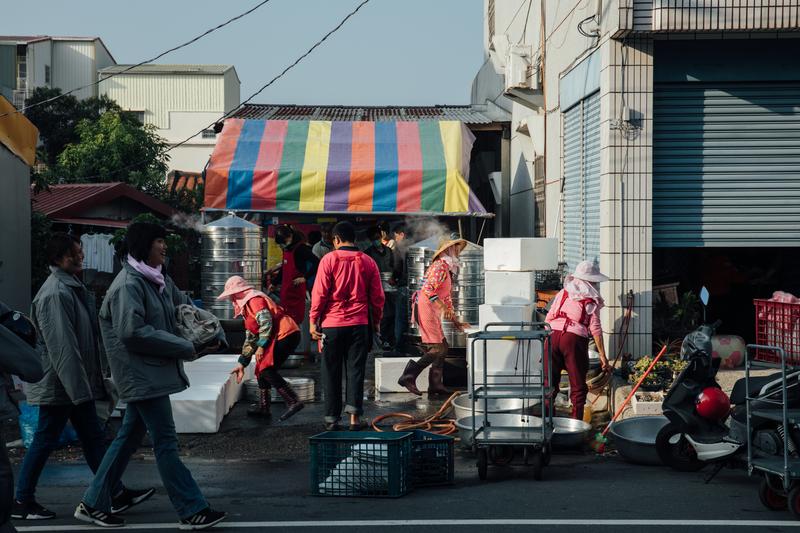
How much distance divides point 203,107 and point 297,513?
172 feet

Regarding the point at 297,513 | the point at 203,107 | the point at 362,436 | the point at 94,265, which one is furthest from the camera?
the point at 203,107

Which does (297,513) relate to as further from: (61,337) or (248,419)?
(248,419)

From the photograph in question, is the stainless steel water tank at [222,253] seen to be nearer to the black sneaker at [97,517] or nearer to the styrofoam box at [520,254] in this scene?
the styrofoam box at [520,254]

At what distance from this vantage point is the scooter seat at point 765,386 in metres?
6.82

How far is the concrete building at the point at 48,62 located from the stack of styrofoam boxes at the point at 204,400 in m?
41.9

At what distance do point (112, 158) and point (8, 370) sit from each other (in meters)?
25.1

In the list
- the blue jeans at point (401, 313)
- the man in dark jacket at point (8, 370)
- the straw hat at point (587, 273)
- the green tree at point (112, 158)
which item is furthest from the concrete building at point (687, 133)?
the green tree at point (112, 158)

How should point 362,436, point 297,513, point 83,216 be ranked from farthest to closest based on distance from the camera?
point 83,216
point 362,436
point 297,513

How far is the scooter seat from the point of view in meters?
6.82

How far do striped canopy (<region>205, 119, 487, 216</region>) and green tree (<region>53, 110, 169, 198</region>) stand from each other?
1163 centimetres

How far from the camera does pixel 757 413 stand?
6.76 metres

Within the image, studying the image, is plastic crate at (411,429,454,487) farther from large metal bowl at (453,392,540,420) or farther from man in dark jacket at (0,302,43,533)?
man in dark jacket at (0,302,43,533)

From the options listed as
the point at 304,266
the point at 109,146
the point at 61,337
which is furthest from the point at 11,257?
the point at 109,146

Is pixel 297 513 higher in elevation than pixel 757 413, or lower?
lower
